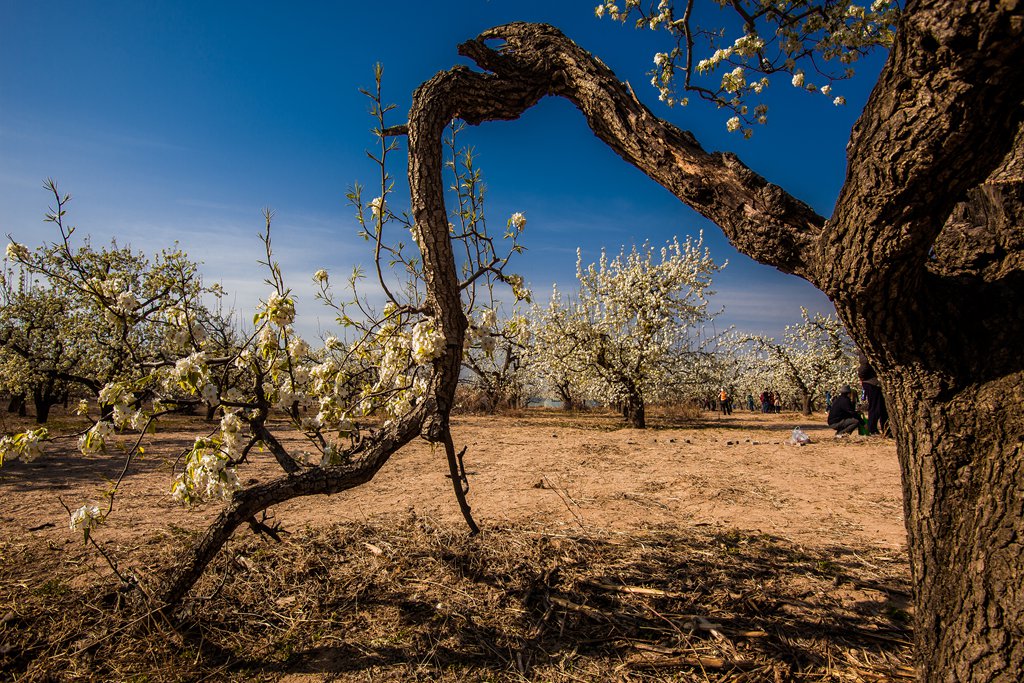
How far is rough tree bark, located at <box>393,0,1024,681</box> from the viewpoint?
1.62 m

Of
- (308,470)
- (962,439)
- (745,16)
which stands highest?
(745,16)

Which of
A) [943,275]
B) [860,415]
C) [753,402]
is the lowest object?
[860,415]

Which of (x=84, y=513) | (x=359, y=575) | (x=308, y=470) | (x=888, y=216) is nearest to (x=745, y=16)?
(x=888, y=216)

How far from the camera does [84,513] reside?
264cm

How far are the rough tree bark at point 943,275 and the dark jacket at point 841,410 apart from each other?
11.9m

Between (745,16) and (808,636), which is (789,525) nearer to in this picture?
(808,636)

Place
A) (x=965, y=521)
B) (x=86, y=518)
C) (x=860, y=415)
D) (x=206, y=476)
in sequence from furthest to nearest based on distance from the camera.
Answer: (x=860, y=415), (x=86, y=518), (x=206, y=476), (x=965, y=521)

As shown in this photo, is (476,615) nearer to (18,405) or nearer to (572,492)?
(572,492)

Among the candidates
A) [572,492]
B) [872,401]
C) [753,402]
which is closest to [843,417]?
[872,401]

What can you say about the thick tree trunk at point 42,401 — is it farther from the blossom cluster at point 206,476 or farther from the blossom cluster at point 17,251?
Answer: the blossom cluster at point 206,476

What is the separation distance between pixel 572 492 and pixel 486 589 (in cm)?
270

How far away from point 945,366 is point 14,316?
1956cm

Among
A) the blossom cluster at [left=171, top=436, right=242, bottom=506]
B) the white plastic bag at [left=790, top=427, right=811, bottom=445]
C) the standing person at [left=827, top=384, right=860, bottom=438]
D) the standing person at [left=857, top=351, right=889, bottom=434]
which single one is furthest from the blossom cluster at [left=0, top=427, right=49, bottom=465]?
the standing person at [left=827, top=384, right=860, bottom=438]

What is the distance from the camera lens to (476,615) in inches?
120
